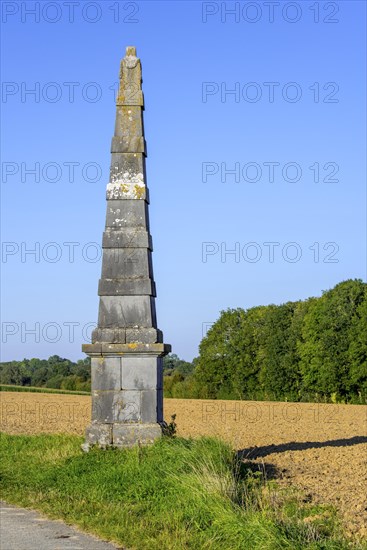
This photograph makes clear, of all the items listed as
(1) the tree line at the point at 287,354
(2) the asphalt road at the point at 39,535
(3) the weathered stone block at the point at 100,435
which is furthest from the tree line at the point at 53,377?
(2) the asphalt road at the point at 39,535

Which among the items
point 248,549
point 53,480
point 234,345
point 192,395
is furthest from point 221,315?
point 248,549

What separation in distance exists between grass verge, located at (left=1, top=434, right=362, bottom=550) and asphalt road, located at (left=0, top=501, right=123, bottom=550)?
235 mm

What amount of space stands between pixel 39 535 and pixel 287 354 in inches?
1888

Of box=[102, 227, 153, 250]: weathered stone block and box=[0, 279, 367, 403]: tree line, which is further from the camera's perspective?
box=[0, 279, 367, 403]: tree line

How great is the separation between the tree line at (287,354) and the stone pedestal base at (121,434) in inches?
1371

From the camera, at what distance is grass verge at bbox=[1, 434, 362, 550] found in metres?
8.59

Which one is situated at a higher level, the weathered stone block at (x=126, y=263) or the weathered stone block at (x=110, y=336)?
the weathered stone block at (x=126, y=263)

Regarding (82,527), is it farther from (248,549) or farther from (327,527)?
(327,527)

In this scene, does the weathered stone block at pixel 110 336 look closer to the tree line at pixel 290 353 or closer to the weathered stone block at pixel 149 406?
the weathered stone block at pixel 149 406

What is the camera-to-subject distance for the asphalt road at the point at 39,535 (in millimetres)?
8125

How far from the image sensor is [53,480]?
1255 centimetres

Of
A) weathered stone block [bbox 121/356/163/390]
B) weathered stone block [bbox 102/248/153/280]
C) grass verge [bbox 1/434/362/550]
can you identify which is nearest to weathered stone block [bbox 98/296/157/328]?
weathered stone block [bbox 102/248/153/280]

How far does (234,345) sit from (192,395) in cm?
530

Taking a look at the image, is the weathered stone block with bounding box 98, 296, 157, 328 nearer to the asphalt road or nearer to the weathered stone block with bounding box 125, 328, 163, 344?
the weathered stone block with bounding box 125, 328, 163, 344
